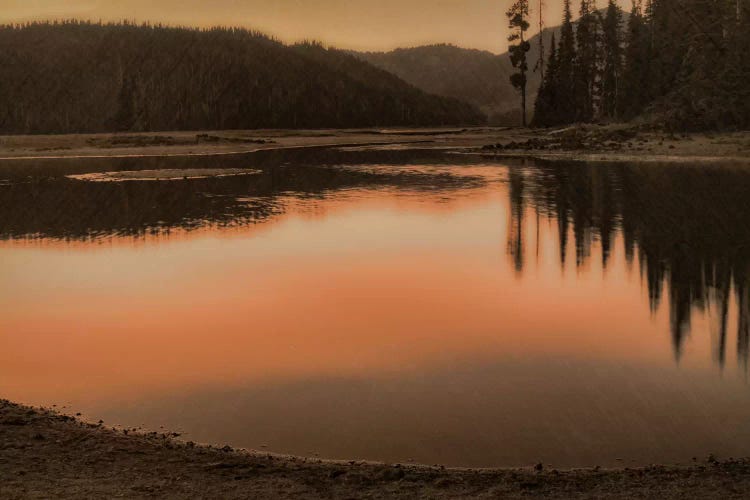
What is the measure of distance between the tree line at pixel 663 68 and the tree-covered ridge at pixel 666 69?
8cm

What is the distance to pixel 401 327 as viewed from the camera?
14.6 meters

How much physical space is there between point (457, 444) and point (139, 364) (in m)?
5.86

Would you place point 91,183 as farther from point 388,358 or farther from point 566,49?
point 566,49

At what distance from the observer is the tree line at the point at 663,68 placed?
63875mm

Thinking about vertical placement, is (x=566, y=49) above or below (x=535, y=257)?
above

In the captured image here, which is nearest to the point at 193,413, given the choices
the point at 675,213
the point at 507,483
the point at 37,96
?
the point at 507,483

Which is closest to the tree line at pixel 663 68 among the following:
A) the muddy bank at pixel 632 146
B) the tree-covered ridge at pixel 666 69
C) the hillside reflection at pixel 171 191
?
the tree-covered ridge at pixel 666 69

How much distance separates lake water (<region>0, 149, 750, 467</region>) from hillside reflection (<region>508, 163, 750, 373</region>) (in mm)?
126

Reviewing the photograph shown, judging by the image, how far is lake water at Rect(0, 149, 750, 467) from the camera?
32.1ft

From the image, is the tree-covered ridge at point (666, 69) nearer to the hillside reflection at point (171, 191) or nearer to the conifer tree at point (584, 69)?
the conifer tree at point (584, 69)

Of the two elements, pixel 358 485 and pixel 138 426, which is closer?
pixel 358 485

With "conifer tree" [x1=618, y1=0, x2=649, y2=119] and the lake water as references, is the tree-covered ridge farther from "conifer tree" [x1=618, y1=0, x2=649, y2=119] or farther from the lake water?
the lake water

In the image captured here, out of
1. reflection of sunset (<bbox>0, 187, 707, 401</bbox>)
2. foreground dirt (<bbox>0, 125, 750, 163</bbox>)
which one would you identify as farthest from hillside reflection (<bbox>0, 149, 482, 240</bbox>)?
foreground dirt (<bbox>0, 125, 750, 163</bbox>)

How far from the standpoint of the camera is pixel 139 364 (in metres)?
12.6
